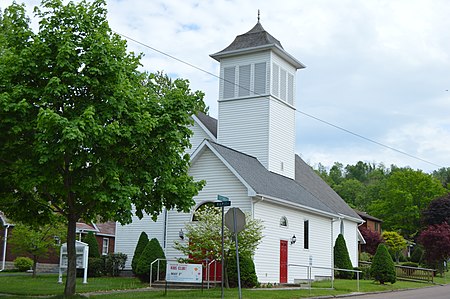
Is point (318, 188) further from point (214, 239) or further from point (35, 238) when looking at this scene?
point (35, 238)

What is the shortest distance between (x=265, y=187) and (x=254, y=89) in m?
7.87

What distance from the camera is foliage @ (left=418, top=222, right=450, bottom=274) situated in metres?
45.1

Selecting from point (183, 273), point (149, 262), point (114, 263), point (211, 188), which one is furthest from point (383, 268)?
point (114, 263)

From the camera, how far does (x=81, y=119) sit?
53.4 feet

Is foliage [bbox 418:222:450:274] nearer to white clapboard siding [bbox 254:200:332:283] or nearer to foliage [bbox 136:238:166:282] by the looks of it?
white clapboard siding [bbox 254:200:332:283]

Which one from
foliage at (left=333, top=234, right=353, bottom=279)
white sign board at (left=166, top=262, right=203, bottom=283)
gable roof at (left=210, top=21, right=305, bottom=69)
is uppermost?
gable roof at (left=210, top=21, right=305, bottom=69)

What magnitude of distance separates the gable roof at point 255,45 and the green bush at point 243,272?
13.6m

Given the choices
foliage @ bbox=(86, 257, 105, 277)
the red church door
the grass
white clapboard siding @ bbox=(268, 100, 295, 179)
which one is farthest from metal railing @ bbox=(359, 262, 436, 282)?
foliage @ bbox=(86, 257, 105, 277)

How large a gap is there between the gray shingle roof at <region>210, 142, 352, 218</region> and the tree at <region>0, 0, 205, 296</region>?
9.44 metres

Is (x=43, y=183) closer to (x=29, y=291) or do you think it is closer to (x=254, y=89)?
(x=29, y=291)

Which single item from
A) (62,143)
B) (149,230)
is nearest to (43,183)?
(62,143)

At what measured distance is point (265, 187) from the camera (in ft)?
94.6

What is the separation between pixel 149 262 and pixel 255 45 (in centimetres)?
1424

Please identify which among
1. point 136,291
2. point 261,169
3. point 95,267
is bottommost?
point 136,291
